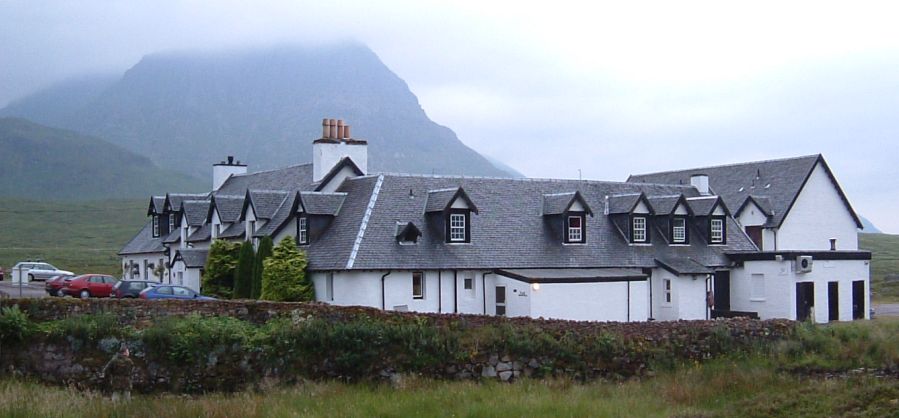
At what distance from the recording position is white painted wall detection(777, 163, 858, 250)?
56.6m

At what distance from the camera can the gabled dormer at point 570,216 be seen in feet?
148

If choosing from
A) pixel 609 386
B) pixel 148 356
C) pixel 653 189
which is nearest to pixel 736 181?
pixel 653 189

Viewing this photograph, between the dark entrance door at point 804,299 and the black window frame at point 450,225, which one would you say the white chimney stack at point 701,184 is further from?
the black window frame at point 450,225

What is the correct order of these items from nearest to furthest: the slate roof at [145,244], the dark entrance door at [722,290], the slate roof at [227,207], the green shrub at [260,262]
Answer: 1. the green shrub at [260,262]
2. the dark entrance door at [722,290]
3. the slate roof at [227,207]
4. the slate roof at [145,244]

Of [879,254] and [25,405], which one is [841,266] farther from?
[879,254]

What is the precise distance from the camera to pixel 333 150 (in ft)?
159

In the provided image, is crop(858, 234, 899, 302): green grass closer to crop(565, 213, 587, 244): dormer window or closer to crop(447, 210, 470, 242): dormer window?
crop(565, 213, 587, 244): dormer window

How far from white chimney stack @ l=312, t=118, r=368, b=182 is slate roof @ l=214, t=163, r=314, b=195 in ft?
3.81

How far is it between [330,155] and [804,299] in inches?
948

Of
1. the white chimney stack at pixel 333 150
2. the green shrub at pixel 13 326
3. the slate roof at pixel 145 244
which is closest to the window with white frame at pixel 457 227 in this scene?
the white chimney stack at pixel 333 150

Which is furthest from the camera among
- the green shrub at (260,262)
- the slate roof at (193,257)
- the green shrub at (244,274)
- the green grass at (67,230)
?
the green grass at (67,230)

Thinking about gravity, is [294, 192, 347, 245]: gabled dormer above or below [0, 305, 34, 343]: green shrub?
above

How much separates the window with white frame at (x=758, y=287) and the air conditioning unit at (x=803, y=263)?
1.77m

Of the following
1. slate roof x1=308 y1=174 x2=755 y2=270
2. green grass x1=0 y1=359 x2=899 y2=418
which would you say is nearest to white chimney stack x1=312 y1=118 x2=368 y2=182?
slate roof x1=308 y1=174 x2=755 y2=270
